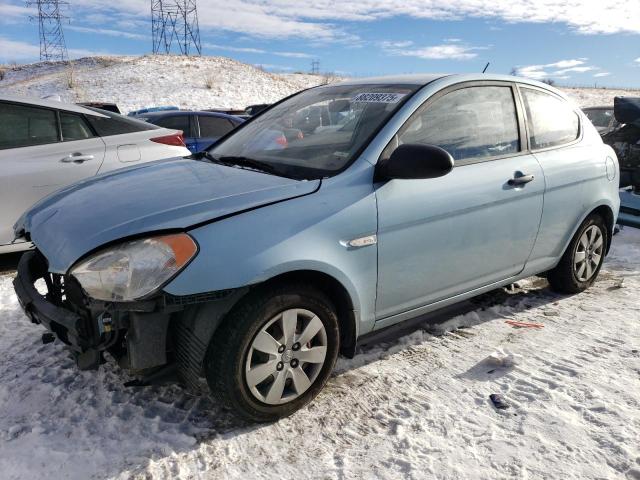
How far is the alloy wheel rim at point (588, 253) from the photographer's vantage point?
419 centimetres

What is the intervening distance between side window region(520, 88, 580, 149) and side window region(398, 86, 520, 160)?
20 centimetres

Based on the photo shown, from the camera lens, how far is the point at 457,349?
3400 millimetres

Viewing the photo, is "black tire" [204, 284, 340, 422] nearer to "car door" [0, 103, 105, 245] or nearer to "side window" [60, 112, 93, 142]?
"car door" [0, 103, 105, 245]

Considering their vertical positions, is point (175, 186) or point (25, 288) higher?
point (175, 186)

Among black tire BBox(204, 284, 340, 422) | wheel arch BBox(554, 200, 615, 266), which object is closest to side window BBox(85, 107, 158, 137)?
black tire BBox(204, 284, 340, 422)

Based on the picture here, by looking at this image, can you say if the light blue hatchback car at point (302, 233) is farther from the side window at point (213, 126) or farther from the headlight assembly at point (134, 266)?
the side window at point (213, 126)

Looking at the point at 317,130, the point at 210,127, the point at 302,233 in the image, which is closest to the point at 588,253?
the point at 317,130

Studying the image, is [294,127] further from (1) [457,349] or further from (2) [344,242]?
(1) [457,349]

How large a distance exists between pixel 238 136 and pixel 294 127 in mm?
536

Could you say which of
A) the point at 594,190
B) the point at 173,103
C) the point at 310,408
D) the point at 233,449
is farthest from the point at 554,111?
the point at 173,103

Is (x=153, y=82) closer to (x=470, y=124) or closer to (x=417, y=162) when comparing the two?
(x=470, y=124)

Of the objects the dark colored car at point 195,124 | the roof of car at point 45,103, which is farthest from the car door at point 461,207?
the dark colored car at point 195,124

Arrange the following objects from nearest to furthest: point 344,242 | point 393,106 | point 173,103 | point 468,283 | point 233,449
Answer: point 233,449, point 344,242, point 393,106, point 468,283, point 173,103

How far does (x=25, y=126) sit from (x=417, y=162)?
378 cm
